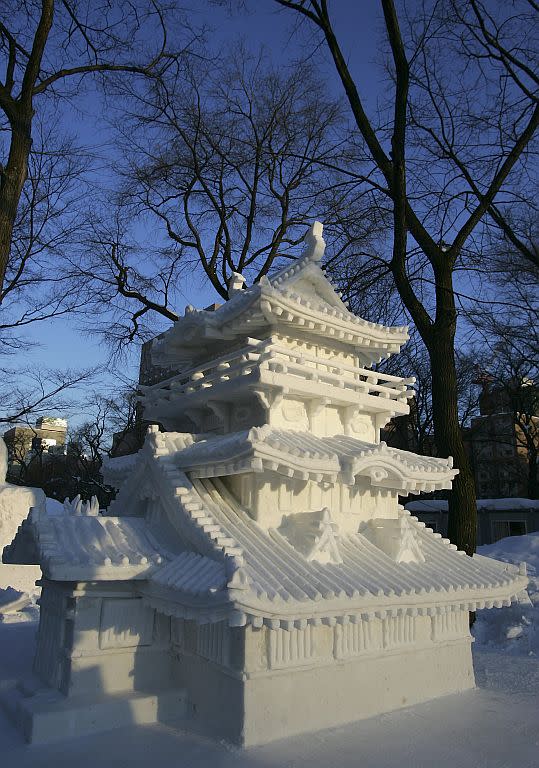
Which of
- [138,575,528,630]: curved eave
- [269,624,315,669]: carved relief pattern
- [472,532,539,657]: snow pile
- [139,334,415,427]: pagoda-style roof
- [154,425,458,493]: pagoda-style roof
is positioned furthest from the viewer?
[472,532,539,657]: snow pile

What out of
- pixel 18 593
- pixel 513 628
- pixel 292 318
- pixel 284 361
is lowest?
pixel 513 628

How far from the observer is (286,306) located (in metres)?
7.54

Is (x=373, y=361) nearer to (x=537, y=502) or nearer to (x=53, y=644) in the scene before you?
(x=53, y=644)

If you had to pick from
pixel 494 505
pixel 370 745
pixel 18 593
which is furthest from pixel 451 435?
pixel 494 505

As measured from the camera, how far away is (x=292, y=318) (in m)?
7.72

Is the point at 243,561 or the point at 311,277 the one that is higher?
the point at 311,277

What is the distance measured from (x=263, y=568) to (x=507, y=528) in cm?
1850

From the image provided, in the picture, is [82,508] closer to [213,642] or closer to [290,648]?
[213,642]

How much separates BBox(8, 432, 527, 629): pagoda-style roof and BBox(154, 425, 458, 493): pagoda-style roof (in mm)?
354

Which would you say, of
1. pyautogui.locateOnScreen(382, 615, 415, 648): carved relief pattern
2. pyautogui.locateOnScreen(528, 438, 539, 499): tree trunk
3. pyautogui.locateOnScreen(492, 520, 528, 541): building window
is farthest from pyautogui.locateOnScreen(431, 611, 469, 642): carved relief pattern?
pyautogui.locateOnScreen(528, 438, 539, 499): tree trunk

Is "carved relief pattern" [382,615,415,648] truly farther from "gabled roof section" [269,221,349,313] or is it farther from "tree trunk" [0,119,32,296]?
"tree trunk" [0,119,32,296]

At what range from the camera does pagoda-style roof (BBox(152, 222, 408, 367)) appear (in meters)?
7.57

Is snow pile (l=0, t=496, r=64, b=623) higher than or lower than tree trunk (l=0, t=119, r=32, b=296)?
lower

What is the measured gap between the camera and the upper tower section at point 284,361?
291 inches
